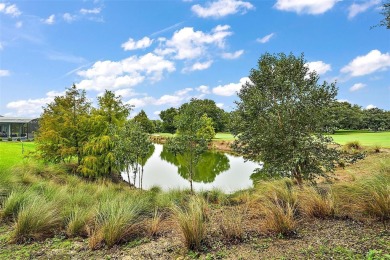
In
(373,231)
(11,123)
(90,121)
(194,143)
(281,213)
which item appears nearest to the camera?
(373,231)

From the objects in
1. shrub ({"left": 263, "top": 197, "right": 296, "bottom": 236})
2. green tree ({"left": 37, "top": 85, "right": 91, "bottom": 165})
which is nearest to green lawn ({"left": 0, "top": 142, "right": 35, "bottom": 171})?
green tree ({"left": 37, "top": 85, "right": 91, "bottom": 165})

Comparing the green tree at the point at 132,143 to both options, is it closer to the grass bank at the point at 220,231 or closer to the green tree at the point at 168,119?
the grass bank at the point at 220,231

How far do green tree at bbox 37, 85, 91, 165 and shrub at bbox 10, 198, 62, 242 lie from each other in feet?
35.2

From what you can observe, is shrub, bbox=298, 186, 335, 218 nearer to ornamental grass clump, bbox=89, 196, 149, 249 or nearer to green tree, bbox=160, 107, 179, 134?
ornamental grass clump, bbox=89, 196, 149, 249

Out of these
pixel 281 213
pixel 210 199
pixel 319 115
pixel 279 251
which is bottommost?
pixel 210 199

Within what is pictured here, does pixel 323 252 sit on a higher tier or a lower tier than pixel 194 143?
lower

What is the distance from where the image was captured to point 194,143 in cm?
1349

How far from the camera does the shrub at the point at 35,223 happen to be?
481cm

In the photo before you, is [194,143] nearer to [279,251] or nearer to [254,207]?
[254,207]

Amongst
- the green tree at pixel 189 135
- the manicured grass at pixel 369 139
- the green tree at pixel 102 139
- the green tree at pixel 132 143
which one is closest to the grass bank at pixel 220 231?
the green tree at pixel 189 135

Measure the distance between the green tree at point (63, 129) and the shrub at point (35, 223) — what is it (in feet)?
35.2

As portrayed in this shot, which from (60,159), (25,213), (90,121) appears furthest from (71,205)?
(60,159)

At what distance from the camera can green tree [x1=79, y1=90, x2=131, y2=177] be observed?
14.7 m

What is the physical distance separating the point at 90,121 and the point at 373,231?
1455cm
